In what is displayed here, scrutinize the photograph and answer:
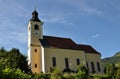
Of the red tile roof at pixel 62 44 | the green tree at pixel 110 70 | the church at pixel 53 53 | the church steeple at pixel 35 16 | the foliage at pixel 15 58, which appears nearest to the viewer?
the foliage at pixel 15 58

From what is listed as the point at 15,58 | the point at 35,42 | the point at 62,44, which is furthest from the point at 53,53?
the point at 15,58

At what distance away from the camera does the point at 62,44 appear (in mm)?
60062

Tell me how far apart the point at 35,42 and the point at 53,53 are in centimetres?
492

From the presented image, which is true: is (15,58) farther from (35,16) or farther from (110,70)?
(110,70)

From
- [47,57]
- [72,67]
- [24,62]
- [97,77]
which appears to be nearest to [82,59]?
[72,67]

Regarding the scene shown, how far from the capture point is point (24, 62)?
150 ft

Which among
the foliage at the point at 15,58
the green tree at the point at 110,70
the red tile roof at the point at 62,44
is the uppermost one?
the red tile roof at the point at 62,44

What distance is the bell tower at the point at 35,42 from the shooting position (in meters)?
55.7

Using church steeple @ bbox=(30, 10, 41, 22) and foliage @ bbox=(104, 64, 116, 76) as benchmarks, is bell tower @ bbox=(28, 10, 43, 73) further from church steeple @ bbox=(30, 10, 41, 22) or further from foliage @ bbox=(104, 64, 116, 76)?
foliage @ bbox=(104, 64, 116, 76)

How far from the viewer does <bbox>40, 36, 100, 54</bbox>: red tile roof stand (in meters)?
58.0

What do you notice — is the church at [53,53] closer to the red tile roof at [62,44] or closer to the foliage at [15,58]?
the red tile roof at [62,44]

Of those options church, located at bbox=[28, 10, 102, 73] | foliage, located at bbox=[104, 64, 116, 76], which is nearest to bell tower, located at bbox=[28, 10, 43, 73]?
church, located at bbox=[28, 10, 102, 73]

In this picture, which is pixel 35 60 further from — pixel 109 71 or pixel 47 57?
pixel 109 71

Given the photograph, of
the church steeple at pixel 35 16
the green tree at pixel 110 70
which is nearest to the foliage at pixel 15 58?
the church steeple at pixel 35 16
